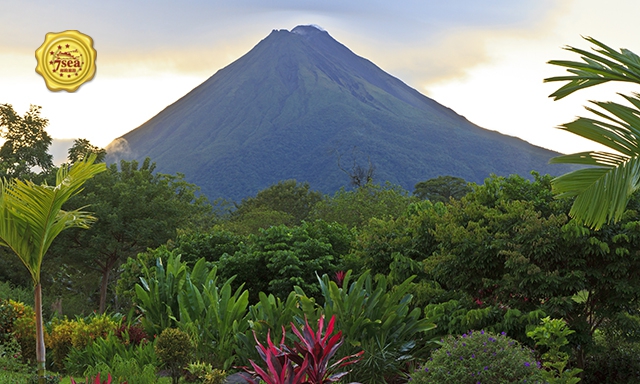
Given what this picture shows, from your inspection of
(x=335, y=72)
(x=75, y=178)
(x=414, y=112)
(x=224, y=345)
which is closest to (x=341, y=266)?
(x=224, y=345)

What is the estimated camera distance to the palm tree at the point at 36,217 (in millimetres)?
7035

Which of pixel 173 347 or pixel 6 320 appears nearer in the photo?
pixel 173 347

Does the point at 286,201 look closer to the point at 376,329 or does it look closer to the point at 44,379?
the point at 376,329

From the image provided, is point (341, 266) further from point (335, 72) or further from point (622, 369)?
point (335, 72)

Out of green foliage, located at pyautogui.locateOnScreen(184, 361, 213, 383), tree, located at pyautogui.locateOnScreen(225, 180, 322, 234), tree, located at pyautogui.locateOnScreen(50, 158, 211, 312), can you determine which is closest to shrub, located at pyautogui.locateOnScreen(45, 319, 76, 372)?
green foliage, located at pyautogui.locateOnScreen(184, 361, 213, 383)

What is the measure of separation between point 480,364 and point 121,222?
25.6 meters

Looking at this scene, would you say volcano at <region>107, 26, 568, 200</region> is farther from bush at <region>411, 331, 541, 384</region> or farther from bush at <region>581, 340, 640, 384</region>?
bush at <region>411, 331, 541, 384</region>

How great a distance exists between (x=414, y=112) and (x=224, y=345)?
145 m

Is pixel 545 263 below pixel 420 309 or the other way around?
the other way around

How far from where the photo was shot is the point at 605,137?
5.62 m

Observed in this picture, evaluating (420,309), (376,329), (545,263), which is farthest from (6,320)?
(545,263)

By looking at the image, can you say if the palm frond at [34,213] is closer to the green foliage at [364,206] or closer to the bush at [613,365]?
the bush at [613,365]

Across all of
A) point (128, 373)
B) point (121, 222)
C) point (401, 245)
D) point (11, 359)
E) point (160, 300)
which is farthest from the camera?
point (121, 222)

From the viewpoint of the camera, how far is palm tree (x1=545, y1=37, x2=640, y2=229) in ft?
17.9
